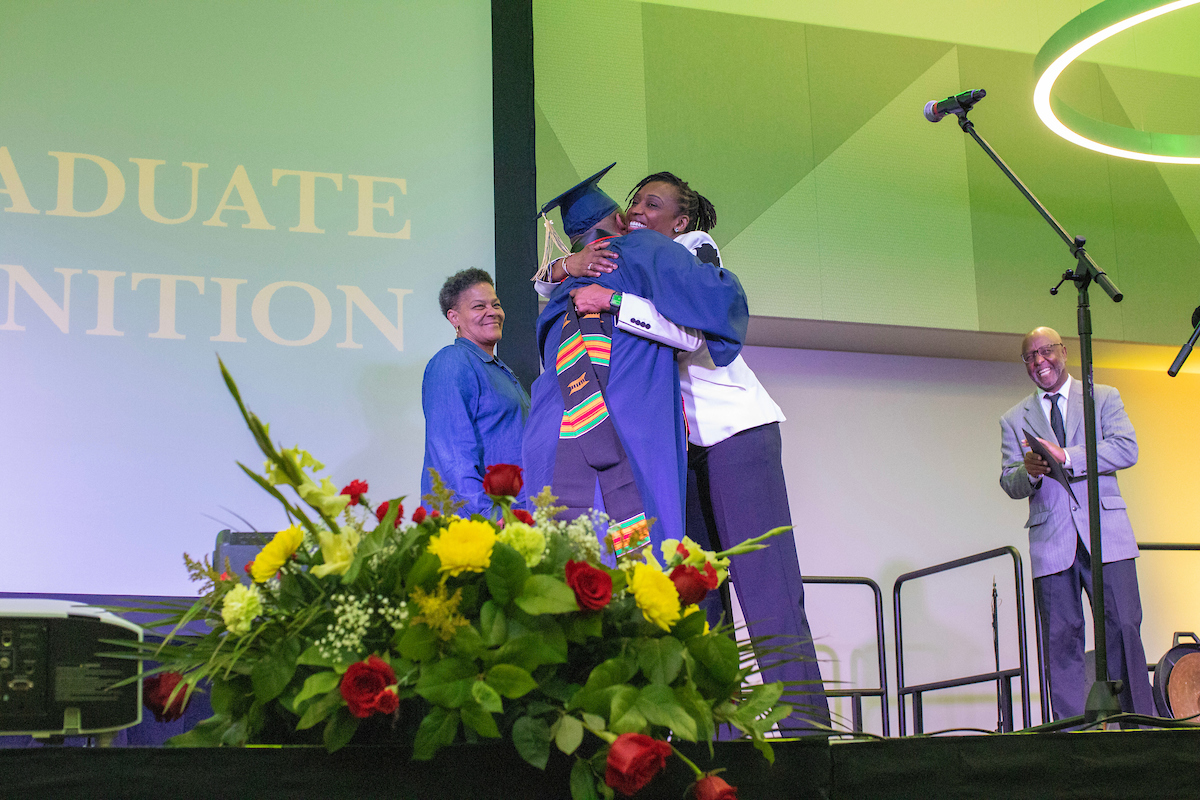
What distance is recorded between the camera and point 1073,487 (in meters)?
4.09

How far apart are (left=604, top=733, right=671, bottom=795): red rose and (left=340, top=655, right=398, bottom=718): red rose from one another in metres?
0.18

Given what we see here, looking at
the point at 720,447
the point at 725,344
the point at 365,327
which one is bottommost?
the point at 720,447

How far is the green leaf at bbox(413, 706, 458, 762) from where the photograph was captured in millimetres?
964

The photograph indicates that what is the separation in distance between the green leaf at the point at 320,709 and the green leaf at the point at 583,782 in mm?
207

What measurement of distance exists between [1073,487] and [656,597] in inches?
136

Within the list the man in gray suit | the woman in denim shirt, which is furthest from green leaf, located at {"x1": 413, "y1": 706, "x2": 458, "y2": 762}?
the man in gray suit

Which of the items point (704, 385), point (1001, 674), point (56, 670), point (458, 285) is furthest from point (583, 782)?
point (1001, 674)

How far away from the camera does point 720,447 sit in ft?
7.83

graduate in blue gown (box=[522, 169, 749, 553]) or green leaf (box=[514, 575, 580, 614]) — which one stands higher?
graduate in blue gown (box=[522, 169, 749, 553])

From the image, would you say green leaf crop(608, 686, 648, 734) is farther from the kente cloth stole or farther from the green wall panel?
the green wall panel

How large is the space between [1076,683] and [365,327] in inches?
110

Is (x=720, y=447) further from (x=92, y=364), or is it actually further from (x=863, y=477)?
(x=863, y=477)

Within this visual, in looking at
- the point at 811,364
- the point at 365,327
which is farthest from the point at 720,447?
the point at 811,364

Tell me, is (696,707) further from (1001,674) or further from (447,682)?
(1001,674)
